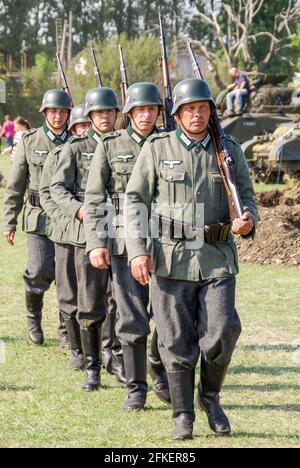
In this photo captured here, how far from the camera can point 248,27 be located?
56656mm

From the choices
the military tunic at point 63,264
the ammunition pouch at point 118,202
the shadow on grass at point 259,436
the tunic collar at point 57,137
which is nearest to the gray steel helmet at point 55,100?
the tunic collar at point 57,137

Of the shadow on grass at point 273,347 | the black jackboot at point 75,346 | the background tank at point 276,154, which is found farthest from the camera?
the background tank at point 276,154

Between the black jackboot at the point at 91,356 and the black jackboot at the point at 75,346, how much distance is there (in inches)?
22.9

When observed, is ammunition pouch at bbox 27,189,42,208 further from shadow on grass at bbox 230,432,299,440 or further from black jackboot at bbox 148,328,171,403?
shadow on grass at bbox 230,432,299,440

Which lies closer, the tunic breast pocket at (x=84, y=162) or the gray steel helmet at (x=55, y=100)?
the tunic breast pocket at (x=84, y=162)

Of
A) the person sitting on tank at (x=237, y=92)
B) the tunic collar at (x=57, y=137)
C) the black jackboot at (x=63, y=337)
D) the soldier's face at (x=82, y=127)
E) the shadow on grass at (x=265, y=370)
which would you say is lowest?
the person sitting on tank at (x=237, y=92)

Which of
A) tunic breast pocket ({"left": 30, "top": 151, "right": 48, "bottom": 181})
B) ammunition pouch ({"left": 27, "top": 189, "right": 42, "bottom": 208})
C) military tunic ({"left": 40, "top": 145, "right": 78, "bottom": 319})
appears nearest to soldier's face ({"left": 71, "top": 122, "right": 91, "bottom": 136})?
tunic breast pocket ({"left": 30, "top": 151, "right": 48, "bottom": 181})

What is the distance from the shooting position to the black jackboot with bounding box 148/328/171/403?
7.51 meters

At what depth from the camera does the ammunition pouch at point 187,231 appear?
6434mm

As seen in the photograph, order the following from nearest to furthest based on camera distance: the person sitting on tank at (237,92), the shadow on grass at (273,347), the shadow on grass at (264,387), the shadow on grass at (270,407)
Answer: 1. the shadow on grass at (270,407)
2. the shadow on grass at (264,387)
3. the shadow on grass at (273,347)
4. the person sitting on tank at (237,92)

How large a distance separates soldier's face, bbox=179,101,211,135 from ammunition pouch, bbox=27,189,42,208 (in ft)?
10.9

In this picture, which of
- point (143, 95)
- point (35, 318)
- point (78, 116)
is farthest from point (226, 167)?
point (35, 318)

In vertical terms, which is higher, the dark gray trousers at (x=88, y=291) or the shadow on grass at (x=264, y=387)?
the dark gray trousers at (x=88, y=291)

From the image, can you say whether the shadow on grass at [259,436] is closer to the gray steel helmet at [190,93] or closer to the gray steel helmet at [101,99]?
the gray steel helmet at [190,93]
